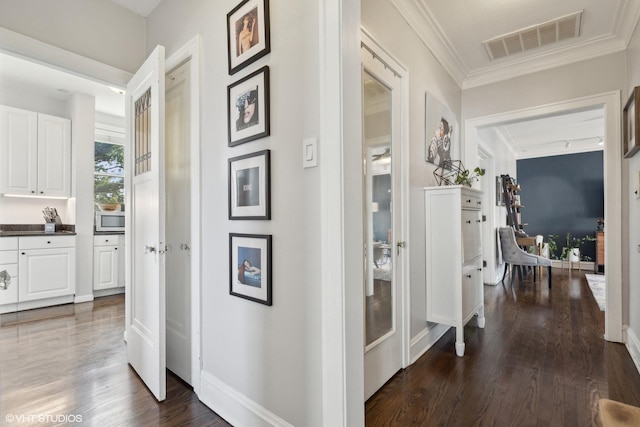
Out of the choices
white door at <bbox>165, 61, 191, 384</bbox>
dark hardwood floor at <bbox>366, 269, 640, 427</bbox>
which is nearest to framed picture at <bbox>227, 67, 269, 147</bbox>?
white door at <bbox>165, 61, 191, 384</bbox>

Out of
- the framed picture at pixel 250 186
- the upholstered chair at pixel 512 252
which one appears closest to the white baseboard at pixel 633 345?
the upholstered chair at pixel 512 252

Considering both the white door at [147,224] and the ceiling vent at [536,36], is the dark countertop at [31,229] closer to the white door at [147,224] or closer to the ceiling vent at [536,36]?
the white door at [147,224]

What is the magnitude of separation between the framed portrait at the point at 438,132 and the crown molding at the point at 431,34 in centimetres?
44

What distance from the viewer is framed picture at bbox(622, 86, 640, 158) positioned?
2250 mm

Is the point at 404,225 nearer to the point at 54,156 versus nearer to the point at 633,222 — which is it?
the point at 633,222

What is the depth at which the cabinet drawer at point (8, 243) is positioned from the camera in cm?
349

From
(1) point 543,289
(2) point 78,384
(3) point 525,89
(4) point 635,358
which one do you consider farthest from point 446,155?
(2) point 78,384

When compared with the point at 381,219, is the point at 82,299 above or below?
below

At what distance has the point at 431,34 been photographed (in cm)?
272

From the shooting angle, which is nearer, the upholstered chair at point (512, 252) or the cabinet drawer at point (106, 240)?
the cabinet drawer at point (106, 240)

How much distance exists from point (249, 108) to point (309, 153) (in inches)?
20.0

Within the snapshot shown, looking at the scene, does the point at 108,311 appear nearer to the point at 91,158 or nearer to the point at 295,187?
the point at 91,158

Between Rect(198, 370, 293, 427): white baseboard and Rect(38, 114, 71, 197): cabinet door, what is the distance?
3.89 m

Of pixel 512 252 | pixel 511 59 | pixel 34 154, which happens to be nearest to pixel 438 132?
pixel 511 59
